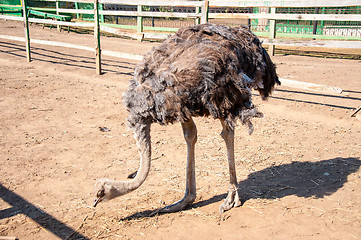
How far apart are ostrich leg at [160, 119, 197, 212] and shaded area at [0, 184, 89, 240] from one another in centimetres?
86

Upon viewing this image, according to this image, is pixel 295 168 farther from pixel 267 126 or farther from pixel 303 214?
pixel 267 126

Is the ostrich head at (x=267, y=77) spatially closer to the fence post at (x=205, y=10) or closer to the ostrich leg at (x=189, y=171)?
the ostrich leg at (x=189, y=171)

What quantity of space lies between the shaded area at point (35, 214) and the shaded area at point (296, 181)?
0.52 m

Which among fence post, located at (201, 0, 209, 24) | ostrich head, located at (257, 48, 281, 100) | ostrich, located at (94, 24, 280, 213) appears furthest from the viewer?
fence post, located at (201, 0, 209, 24)

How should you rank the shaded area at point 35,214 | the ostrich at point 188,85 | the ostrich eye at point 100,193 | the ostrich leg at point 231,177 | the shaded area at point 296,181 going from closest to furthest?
1. the ostrich eye at point 100,193
2. the ostrich at point 188,85
3. the shaded area at point 35,214
4. the ostrich leg at point 231,177
5. the shaded area at point 296,181

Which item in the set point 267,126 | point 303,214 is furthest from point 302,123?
point 303,214

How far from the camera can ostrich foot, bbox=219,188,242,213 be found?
139 inches

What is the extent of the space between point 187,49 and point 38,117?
12.8 feet

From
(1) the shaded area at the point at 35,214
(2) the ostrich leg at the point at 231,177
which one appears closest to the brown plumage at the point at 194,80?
(2) the ostrich leg at the point at 231,177

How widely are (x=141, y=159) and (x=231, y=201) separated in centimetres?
111

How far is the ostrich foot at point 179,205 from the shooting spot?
3531 millimetres

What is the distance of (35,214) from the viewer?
3.49 meters

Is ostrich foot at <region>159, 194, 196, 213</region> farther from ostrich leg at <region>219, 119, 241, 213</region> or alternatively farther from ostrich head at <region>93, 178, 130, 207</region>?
ostrich head at <region>93, 178, 130, 207</region>

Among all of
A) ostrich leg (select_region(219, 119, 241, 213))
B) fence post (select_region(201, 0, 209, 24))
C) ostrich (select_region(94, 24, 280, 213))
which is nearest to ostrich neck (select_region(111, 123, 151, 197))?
ostrich (select_region(94, 24, 280, 213))
